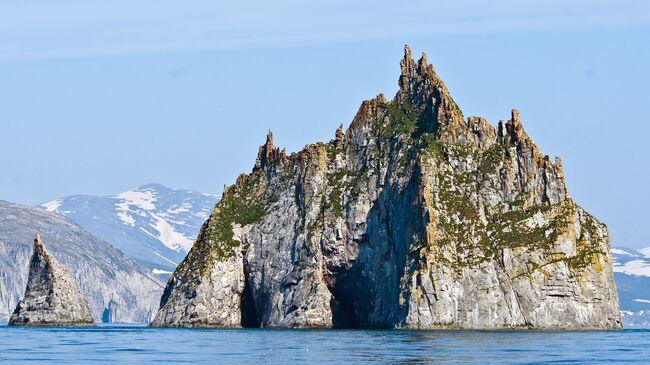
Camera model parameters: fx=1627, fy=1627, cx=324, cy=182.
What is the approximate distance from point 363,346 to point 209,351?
21.0 meters

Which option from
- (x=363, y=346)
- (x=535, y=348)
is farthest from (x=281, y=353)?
(x=535, y=348)

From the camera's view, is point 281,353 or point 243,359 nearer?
point 243,359

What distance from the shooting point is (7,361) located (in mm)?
167000

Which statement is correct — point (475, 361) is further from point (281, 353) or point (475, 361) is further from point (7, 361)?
point (7, 361)

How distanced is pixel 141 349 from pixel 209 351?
12161mm

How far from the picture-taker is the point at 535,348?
19112cm

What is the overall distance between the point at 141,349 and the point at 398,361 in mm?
42814

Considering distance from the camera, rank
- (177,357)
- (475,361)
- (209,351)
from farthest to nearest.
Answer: (209,351)
(177,357)
(475,361)

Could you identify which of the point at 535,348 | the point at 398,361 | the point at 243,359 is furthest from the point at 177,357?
the point at 535,348

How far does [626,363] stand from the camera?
548ft

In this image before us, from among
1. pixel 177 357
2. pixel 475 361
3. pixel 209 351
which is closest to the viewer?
pixel 475 361

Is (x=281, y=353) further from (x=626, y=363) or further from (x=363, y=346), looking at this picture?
(x=626, y=363)

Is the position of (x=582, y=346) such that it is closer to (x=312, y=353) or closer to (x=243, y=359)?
(x=312, y=353)

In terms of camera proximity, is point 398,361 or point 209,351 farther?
point 209,351
